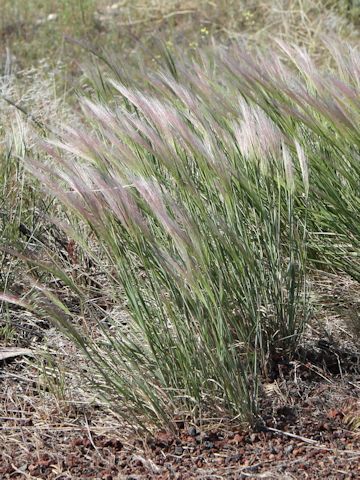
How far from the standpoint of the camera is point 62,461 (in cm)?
222

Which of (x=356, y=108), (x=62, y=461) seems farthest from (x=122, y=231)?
(x=356, y=108)

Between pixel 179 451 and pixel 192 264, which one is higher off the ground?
pixel 192 264

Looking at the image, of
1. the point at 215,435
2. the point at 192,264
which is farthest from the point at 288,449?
the point at 192,264

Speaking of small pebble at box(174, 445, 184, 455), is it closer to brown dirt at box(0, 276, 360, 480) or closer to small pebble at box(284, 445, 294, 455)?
brown dirt at box(0, 276, 360, 480)

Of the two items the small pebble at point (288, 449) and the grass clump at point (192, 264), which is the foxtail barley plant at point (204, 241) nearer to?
the grass clump at point (192, 264)

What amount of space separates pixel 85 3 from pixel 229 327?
431cm

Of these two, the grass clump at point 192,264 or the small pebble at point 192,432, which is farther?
the small pebble at point 192,432

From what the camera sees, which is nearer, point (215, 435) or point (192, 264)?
point (192, 264)

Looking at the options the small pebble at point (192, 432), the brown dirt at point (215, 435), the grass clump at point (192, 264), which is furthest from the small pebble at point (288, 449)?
the small pebble at point (192, 432)

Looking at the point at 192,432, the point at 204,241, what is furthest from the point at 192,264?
the point at 192,432

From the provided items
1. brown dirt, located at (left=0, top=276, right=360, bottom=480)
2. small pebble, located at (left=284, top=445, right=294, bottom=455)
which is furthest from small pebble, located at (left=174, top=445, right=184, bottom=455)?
small pebble, located at (left=284, top=445, right=294, bottom=455)

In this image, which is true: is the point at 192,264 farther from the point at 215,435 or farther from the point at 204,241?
the point at 215,435

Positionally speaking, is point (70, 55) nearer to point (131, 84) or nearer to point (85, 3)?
point (85, 3)

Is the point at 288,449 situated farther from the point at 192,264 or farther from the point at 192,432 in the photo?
the point at 192,264
